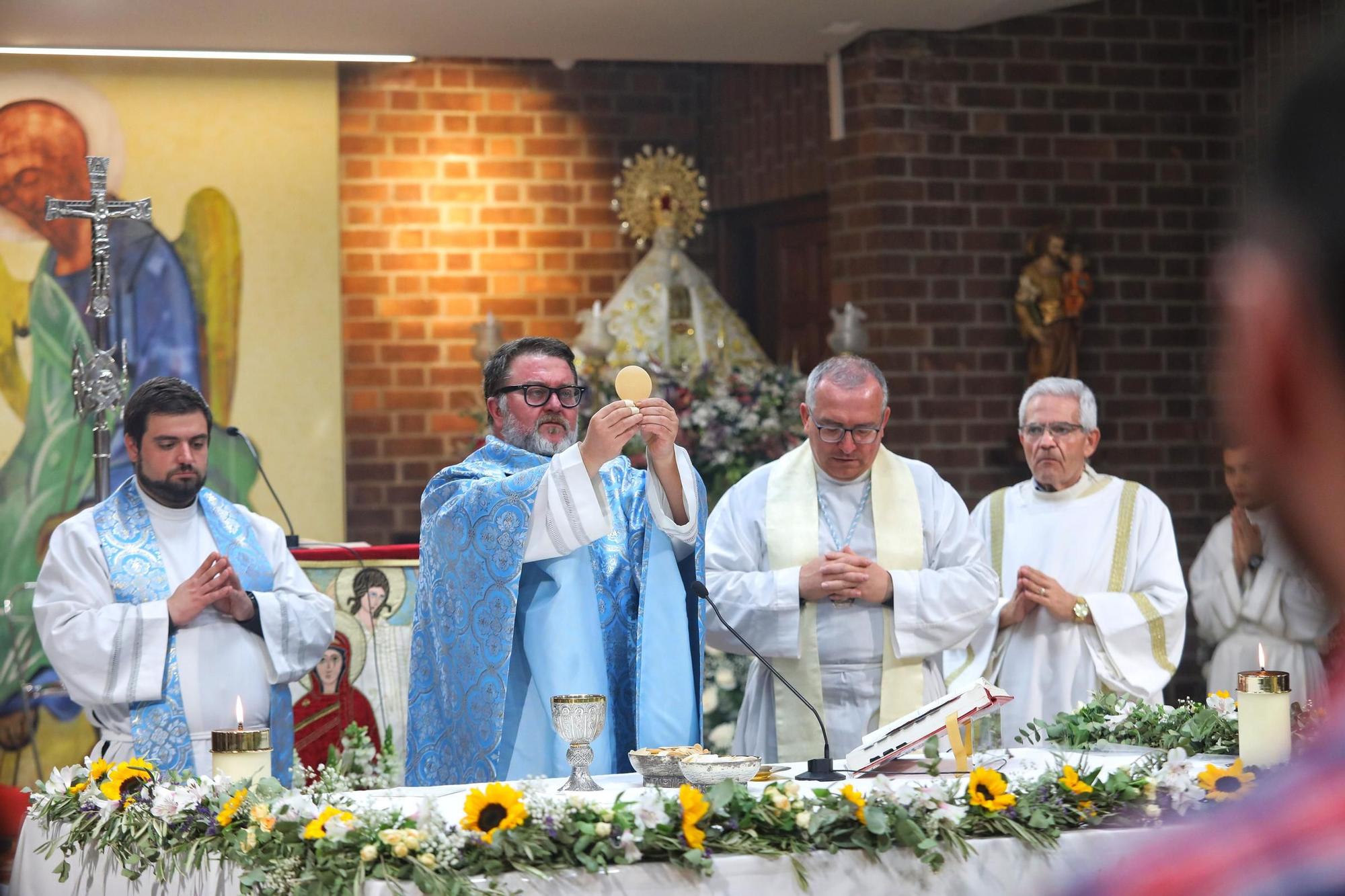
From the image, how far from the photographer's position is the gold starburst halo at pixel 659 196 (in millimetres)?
9141

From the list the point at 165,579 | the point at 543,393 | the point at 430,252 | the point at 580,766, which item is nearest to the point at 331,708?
the point at 165,579

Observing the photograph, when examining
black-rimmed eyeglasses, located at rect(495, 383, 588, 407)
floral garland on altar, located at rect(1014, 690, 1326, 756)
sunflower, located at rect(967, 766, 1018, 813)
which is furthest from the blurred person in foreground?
black-rimmed eyeglasses, located at rect(495, 383, 588, 407)

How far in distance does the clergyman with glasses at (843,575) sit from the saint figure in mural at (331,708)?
1520mm

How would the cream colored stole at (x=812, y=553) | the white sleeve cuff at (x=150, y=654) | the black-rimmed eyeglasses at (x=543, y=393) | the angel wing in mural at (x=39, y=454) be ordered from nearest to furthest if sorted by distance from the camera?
the black-rimmed eyeglasses at (x=543, y=393), the white sleeve cuff at (x=150, y=654), the cream colored stole at (x=812, y=553), the angel wing in mural at (x=39, y=454)

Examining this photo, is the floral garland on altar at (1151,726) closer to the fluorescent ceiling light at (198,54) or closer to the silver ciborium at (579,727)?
the silver ciborium at (579,727)

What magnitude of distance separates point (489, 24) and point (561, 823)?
5.36 m

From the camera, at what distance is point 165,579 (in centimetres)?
473

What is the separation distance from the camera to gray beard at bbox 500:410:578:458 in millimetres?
4391

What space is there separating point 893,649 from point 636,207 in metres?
5.14

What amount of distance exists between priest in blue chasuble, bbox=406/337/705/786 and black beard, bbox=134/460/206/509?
2.88ft

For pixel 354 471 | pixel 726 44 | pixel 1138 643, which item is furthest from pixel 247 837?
pixel 354 471

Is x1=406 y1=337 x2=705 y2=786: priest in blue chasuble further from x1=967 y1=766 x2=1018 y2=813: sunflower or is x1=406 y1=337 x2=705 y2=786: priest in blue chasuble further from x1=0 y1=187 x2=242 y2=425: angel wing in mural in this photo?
x1=0 y1=187 x2=242 y2=425: angel wing in mural

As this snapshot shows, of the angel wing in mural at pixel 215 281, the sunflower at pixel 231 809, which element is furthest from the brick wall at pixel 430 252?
the sunflower at pixel 231 809

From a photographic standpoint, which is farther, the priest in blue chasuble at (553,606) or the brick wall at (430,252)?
the brick wall at (430,252)
